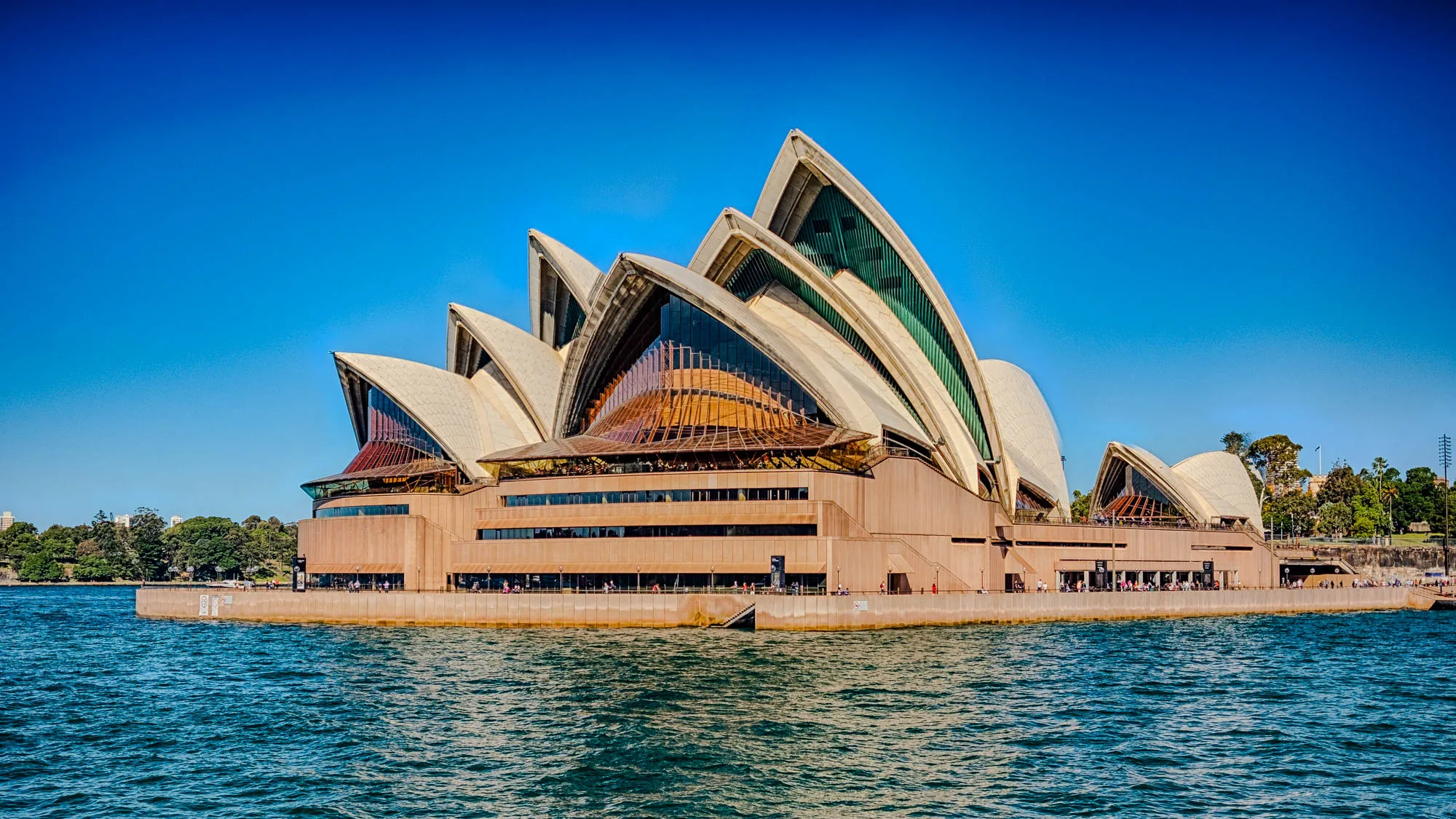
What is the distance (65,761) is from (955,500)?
4650 cm

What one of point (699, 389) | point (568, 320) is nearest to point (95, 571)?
point (568, 320)

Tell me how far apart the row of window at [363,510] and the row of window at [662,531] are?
5.20 m

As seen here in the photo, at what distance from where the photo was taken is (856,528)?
194 ft

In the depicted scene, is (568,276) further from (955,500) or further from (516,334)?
(955,500)

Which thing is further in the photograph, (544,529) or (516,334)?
(516,334)

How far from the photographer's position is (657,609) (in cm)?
5431

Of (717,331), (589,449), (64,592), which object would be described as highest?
(717,331)

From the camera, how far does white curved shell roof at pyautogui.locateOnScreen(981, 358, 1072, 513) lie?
81188 mm

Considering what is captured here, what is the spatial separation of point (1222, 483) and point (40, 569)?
4912 inches

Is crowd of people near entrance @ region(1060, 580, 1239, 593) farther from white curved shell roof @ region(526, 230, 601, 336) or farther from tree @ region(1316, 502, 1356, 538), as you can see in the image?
tree @ region(1316, 502, 1356, 538)

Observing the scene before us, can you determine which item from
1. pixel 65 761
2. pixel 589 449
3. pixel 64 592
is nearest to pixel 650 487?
pixel 589 449

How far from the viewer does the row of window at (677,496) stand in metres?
58.3

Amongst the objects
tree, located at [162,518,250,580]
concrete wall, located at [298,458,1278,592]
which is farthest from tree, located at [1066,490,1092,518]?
concrete wall, located at [298,458,1278,592]

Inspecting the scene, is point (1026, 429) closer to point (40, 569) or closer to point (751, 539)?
point (751, 539)
